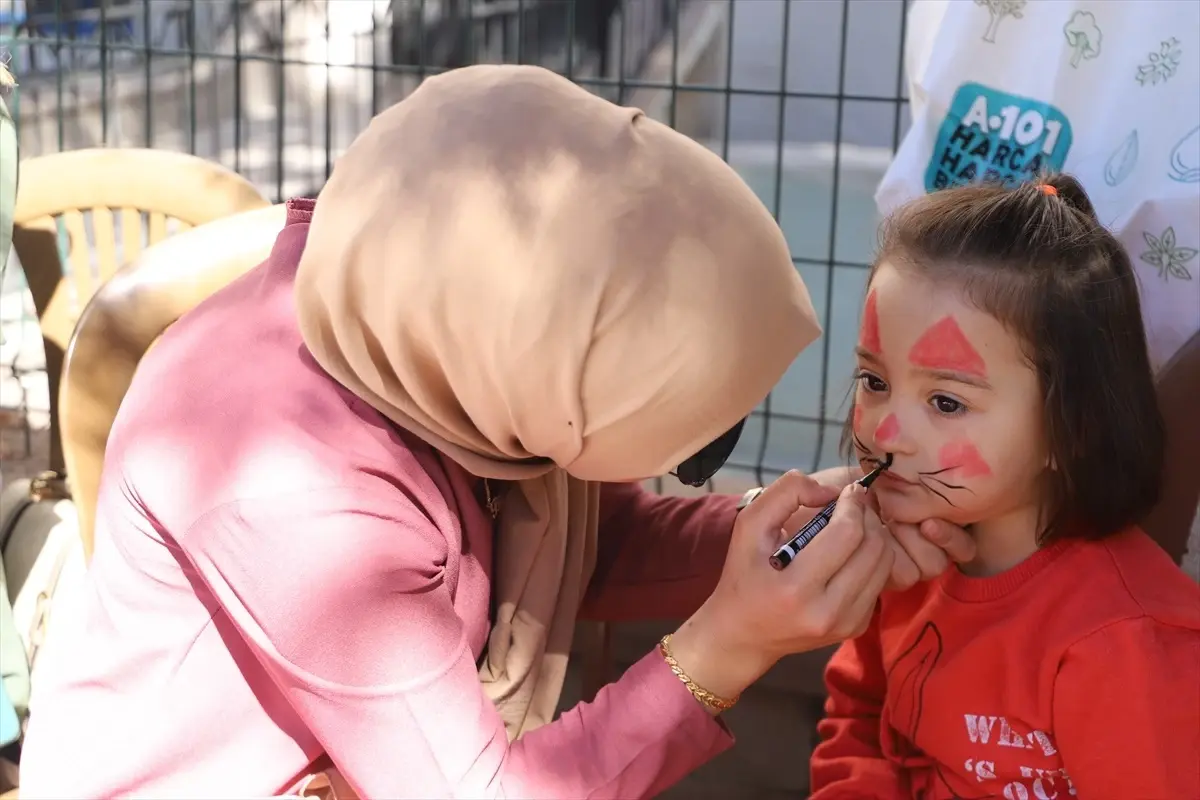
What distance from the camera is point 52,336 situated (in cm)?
213

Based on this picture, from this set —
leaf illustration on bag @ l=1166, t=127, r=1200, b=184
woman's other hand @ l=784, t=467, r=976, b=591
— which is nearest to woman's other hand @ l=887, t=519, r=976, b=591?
woman's other hand @ l=784, t=467, r=976, b=591

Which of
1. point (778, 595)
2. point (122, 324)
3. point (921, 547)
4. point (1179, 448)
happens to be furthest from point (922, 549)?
point (122, 324)

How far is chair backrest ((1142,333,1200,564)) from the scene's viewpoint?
1.46 m

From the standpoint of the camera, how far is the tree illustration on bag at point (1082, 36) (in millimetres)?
1697

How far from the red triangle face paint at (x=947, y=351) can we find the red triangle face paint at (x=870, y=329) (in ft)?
0.18

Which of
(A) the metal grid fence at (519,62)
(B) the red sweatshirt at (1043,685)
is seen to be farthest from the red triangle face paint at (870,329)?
(A) the metal grid fence at (519,62)

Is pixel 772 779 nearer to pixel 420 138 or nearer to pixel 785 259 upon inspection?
pixel 785 259

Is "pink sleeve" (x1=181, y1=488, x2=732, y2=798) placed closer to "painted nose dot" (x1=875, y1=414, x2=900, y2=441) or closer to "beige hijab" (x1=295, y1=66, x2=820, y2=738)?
"beige hijab" (x1=295, y1=66, x2=820, y2=738)

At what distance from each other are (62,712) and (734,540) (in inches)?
27.1

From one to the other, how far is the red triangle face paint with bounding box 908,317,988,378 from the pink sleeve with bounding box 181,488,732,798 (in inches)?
19.8

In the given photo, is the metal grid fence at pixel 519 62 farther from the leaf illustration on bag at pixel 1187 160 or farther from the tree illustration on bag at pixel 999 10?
the leaf illustration on bag at pixel 1187 160

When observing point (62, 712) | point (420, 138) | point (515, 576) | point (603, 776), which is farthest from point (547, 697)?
point (420, 138)

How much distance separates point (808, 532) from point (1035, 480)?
11.0 inches

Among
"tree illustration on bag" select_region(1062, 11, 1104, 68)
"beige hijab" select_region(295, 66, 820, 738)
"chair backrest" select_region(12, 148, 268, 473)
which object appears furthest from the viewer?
"chair backrest" select_region(12, 148, 268, 473)
